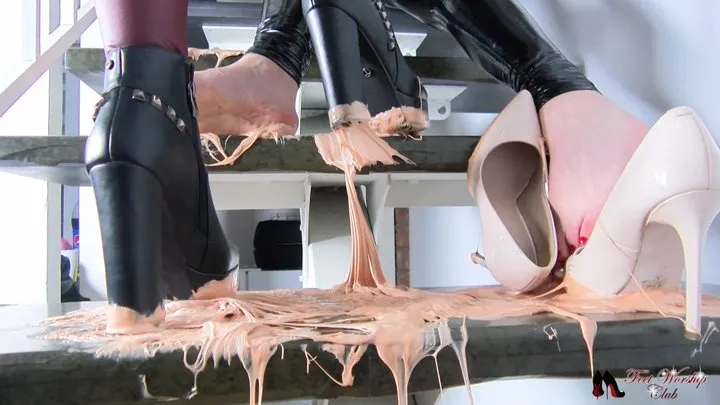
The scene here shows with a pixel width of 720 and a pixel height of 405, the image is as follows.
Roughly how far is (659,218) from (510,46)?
36 cm

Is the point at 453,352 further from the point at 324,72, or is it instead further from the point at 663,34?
the point at 663,34

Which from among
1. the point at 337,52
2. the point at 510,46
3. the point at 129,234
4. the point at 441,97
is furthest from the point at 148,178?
the point at 441,97

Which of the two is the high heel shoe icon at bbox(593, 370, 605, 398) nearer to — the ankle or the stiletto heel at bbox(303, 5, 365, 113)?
the stiletto heel at bbox(303, 5, 365, 113)

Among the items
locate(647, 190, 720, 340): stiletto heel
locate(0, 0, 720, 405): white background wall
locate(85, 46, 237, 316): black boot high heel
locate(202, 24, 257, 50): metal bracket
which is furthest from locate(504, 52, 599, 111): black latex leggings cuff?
locate(202, 24, 257, 50): metal bracket

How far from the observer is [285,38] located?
87cm

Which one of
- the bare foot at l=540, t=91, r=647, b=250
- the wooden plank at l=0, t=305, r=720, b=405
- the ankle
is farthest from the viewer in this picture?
the ankle

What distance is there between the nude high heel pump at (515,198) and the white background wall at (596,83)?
180mm

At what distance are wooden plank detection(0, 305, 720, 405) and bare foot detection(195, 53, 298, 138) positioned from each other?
355mm

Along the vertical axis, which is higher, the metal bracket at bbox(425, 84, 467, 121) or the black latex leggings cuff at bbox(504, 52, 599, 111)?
the metal bracket at bbox(425, 84, 467, 121)

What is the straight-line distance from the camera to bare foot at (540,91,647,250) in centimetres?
57

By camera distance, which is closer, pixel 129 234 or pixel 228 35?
pixel 129 234

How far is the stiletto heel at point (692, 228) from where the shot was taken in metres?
0.44

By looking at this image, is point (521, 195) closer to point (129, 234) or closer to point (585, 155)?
point (585, 155)

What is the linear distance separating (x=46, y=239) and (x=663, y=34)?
102 cm
